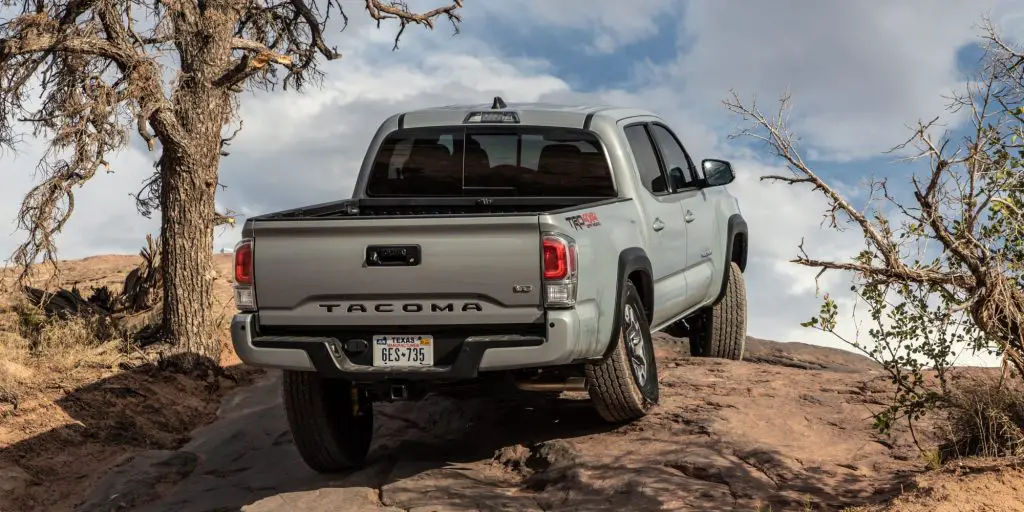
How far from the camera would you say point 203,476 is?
834 cm

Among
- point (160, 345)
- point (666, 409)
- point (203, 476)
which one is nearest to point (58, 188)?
A: point (160, 345)

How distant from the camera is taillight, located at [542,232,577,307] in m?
5.82

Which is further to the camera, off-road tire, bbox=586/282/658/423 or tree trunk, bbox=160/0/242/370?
tree trunk, bbox=160/0/242/370

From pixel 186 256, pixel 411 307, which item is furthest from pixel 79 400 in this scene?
pixel 411 307

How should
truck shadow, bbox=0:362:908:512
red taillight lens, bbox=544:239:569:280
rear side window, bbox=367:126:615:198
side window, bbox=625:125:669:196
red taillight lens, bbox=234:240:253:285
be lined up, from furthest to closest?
1. side window, bbox=625:125:669:196
2. rear side window, bbox=367:126:615:198
3. red taillight lens, bbox=234:240:253:285
4. truck shadow, bbox=0:362:908:512
5. red taillight lens, bbox=544:239:569:280

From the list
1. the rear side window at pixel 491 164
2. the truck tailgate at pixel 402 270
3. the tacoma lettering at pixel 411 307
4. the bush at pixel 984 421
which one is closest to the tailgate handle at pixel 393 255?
the truck tailgate at pixel 402 270

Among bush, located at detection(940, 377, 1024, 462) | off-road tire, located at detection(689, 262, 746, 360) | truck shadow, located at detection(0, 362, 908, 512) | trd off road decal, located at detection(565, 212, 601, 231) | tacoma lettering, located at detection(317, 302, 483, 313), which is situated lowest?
truck shadow, located at detection(0, 362, 908, 512)

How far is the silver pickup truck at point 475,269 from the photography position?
5930 mm

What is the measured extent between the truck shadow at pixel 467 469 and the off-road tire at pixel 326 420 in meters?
0.14

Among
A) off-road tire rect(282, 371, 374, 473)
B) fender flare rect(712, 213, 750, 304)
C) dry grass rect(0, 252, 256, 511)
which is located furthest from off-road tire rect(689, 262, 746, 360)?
dry grass rect(0, 252, 256, 511)

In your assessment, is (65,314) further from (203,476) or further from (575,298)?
(575,298)

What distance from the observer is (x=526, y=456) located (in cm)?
693

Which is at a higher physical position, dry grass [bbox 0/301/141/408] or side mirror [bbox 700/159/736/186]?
side mirror [bbox 700/159/736/186]

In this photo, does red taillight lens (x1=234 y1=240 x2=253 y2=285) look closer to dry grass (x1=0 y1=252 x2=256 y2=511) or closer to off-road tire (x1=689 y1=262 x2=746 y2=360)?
dry grass (x1=0 y1=252 x2=256 y2=511)
